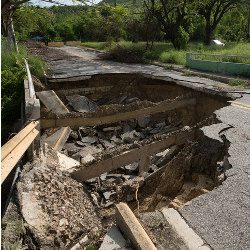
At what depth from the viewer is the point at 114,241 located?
4.08 meters

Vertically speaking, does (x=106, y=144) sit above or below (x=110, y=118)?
below

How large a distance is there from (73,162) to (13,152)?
3513 mm

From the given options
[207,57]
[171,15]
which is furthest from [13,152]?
[171,15]

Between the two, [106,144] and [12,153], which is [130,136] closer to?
[106,144]

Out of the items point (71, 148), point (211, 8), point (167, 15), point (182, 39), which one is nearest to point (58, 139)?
point (71, 148)

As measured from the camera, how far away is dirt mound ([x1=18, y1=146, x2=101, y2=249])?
4820 mm

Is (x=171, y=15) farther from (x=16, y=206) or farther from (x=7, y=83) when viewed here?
(x=16, y=206)

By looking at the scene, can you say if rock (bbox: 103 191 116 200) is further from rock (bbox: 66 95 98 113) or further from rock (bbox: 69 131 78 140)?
rock (bbox: 66 95 98 113)

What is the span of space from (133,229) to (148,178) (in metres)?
3.34

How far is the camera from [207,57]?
18.5 m

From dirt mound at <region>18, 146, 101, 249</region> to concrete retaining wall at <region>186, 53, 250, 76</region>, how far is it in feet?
35.7

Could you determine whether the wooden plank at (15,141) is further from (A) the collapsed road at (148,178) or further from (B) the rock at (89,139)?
(B) the rock at (89,139)

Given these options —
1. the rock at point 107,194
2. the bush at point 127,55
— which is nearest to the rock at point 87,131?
the rock at point 107,194

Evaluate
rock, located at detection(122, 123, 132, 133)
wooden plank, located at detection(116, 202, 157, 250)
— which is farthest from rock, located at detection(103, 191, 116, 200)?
rock, located at detection(122, 123, 132, 133)
